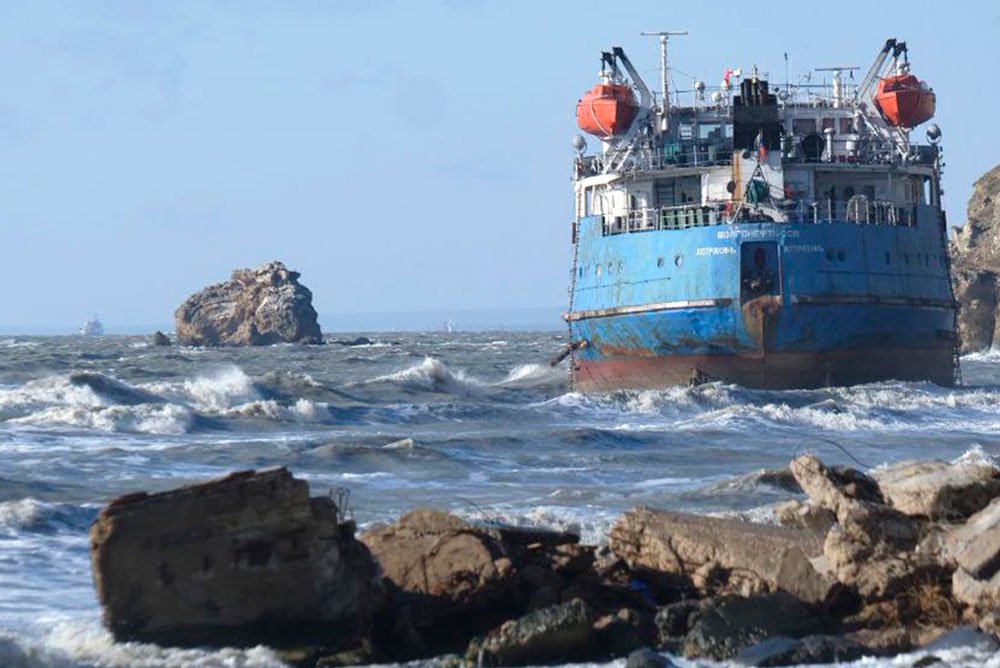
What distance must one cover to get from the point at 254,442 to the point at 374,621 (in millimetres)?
19666

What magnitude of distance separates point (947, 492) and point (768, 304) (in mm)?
25830

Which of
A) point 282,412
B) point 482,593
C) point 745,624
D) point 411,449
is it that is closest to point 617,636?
point 745,624

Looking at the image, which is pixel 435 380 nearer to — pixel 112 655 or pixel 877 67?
pixel 877 67

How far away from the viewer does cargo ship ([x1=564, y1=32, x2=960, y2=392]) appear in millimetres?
39062

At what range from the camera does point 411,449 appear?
28.2m

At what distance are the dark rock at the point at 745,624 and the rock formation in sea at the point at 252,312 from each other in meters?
102

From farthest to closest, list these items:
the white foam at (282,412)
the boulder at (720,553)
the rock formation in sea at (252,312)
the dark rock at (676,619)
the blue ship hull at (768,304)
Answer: the rock formation in sea at (252,312) < the blue ship hull at (768,304) < the white foam at (282,412) < the boulder at (720,553) < the dark rock at (676,619)

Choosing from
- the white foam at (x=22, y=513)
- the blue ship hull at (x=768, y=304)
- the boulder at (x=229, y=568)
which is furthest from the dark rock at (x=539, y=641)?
the blue ship hull at (x=768, y=304)

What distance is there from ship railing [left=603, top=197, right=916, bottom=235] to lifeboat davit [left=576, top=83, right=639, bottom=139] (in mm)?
3049

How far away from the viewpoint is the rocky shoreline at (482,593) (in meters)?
11.6

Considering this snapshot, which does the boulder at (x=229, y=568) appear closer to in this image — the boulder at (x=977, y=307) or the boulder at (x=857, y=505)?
the boulder at (x=857, y=505)

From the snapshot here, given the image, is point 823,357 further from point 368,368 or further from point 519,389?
point 368,368

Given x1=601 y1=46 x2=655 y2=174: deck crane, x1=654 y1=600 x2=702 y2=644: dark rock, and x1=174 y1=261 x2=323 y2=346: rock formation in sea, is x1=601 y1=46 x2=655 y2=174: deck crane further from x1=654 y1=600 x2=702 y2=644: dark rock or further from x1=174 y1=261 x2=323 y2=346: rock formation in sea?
x1=174 y1=261 x2=323 y2=346: rock formation in sea

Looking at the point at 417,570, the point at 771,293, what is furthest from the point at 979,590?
the point at 771,293
